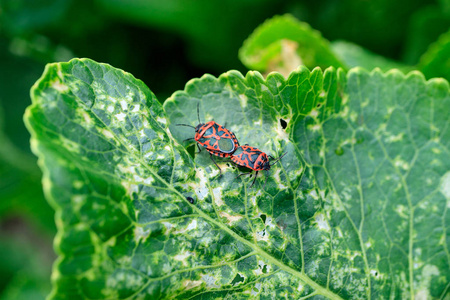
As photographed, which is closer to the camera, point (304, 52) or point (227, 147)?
point (227, 147)

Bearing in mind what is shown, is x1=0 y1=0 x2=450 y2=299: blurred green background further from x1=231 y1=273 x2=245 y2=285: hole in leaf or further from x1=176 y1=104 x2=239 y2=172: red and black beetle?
x1=231 y1=273 x2=245 y2=285: hole in leaf

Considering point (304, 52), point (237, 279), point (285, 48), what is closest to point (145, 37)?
point (285, 48)

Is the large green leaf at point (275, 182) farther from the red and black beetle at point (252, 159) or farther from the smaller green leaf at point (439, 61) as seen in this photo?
the smaller green leaf at point (439, 61)

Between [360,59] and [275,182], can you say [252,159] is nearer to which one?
[275,182]

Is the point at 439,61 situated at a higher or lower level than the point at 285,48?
lower

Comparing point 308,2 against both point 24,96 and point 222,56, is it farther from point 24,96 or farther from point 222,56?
point 24,96

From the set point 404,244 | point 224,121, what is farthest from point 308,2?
point 404,244

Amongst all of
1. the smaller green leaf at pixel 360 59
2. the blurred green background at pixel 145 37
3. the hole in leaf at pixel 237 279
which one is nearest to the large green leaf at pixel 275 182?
the hole in leaf at pixel 237 279
